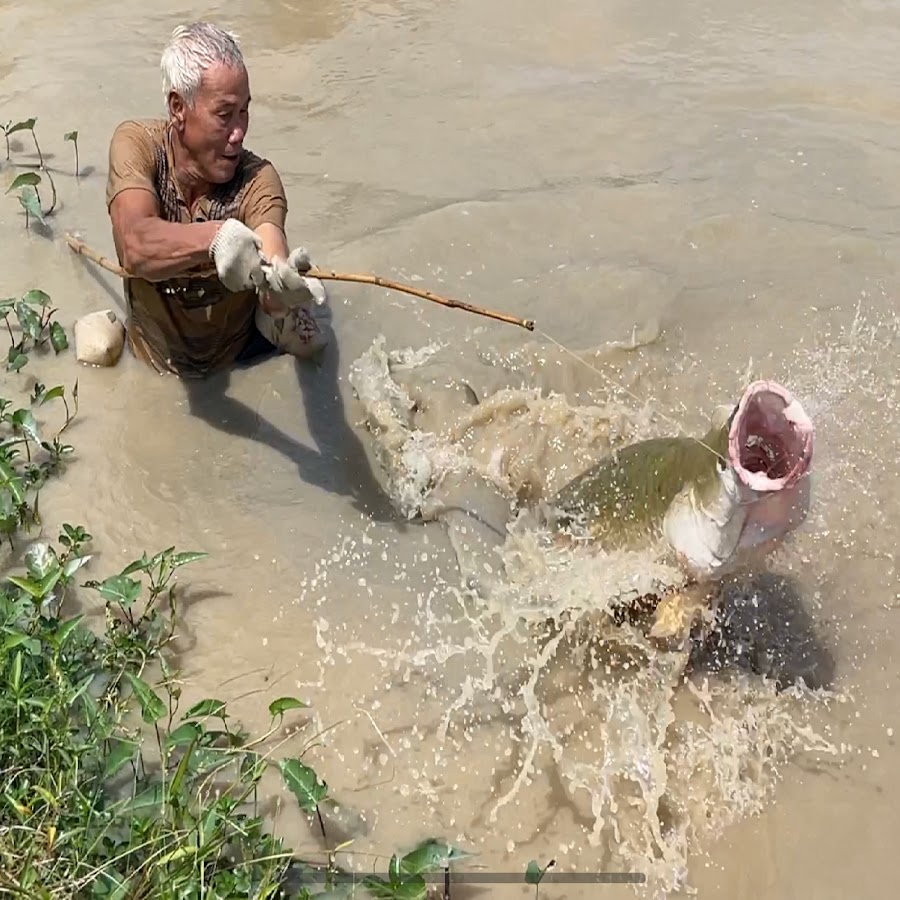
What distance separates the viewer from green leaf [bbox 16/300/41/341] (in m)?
3.96

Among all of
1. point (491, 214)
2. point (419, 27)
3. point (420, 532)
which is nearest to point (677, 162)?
point (491, 214)

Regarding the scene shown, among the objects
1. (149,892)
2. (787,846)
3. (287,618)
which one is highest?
(149,892)

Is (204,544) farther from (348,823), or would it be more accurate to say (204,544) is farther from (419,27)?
(419,27)

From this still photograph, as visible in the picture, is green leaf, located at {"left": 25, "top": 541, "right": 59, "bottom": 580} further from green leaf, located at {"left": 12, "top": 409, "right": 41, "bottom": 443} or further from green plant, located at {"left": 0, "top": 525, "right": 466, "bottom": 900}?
green leaf, located at {"left": 12, "top": 409, "right": 41, "bottom": 443}

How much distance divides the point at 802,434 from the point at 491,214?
279 cm

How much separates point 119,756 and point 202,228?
1.53m

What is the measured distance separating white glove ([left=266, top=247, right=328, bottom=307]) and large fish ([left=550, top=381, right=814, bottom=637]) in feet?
3.66

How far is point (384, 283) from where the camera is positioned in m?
2.88

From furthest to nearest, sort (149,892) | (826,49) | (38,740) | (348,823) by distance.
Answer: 1. (826,49)
2. (348,823)
3. (38,740)
4. (149,892)

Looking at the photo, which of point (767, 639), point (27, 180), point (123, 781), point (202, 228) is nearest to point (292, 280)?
point (202, 228)

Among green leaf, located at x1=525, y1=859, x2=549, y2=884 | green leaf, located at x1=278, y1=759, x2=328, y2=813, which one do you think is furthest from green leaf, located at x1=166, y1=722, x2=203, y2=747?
green leaf, located at x1=525, y1=859, x2=549, y2=884

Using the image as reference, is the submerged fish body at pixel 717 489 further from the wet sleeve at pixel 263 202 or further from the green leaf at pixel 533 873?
the wet sleeve at pixel 263 202

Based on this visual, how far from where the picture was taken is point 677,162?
521cm

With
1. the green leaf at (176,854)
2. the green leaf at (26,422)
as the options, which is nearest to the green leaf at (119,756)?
the green leaf at (176,854)
